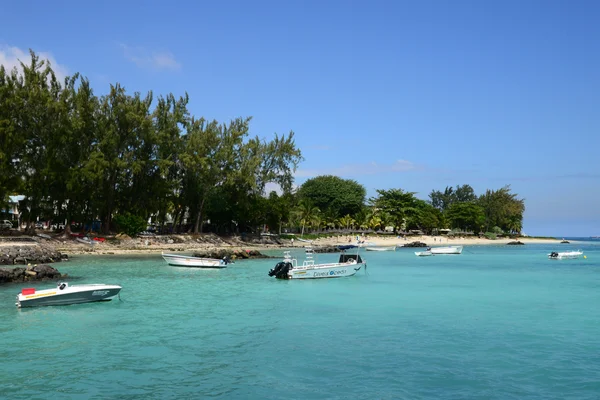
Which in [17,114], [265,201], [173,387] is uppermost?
[17,114]

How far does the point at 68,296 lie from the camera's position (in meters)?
25.9

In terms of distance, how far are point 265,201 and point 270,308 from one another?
6646 cm

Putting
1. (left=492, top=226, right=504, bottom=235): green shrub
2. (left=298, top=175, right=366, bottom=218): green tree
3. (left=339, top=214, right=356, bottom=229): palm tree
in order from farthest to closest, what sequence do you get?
(left=492, top=226, right=504, bottom=235): green shrub
(left=298, top=175, right=366, bottom=218): green tree
(left=339, top=214, right=356, bottom=229): palm tree

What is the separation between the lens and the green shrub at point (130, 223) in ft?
240

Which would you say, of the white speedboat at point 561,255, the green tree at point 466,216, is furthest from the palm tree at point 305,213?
the green tree at point 466,216

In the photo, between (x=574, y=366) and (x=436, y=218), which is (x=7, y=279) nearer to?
(x=574, y=366)

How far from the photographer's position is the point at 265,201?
92.6 metres

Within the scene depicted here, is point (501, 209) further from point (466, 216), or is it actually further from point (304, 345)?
point (304, 345)

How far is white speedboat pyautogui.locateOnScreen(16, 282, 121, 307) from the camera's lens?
2517 cm

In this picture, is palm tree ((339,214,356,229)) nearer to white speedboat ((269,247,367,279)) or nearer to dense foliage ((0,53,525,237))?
dense foliage ((0,53,525,237))

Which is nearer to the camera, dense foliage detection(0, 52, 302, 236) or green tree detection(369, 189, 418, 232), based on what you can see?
dense foliage detection(0, 52, 302, 236)

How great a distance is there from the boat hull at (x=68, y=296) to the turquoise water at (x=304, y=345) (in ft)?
1.39

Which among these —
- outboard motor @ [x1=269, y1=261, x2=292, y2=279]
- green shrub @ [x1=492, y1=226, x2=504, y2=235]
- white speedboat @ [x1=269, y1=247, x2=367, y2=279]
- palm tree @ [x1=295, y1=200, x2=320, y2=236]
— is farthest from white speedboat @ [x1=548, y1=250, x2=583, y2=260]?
green shrub @ [x1=492, y1=226, x2=504, y2=235]

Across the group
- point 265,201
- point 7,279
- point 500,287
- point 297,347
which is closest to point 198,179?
point 265,201
